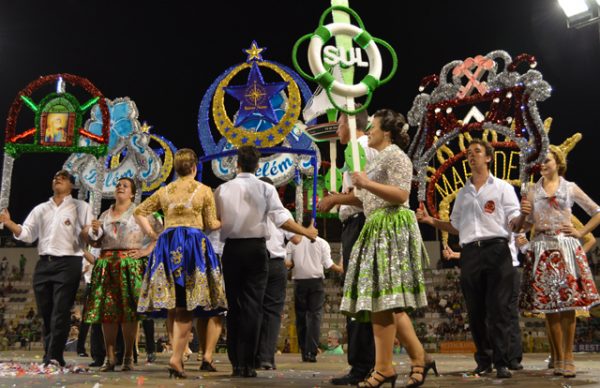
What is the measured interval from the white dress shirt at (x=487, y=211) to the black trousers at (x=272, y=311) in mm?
1814

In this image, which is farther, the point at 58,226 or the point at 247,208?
the point at 58,226

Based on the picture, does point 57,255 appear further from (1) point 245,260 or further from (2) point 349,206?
(2) point 349,206

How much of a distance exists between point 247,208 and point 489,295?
1.83m

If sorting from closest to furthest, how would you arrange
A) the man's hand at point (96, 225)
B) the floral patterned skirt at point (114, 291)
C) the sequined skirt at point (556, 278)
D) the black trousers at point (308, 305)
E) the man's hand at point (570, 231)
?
the sequined skirt at point (556, 278) → the man's hand at point (570, 231) → the floral patterned skirt at point (114, 291) → the man's hand at point (96, 225) → the black trousers at point (308, 305)

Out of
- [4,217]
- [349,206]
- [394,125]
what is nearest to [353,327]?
[349,206]

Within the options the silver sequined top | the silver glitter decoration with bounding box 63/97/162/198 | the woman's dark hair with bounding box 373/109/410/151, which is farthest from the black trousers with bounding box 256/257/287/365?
the silver glitter decoration with bounding box 63/97/162/198

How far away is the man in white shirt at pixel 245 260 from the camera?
442cm

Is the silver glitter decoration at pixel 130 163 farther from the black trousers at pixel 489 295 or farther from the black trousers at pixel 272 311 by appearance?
the black trousers at pixel 489 295

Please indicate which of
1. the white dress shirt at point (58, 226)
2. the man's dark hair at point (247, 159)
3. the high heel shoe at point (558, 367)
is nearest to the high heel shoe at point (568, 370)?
the high heel shoe at point (558, 367)

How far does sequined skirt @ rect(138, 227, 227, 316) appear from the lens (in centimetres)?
434

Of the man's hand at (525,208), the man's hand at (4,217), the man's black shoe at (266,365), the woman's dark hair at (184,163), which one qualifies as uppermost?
the woman's dark hair at (184,163)

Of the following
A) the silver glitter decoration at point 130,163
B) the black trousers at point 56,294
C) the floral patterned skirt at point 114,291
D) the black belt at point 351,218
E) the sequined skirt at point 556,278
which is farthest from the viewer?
the silver glitter decoration at point 130,163

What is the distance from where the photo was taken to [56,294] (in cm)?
546

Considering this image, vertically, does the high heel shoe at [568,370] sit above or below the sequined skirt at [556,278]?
below
